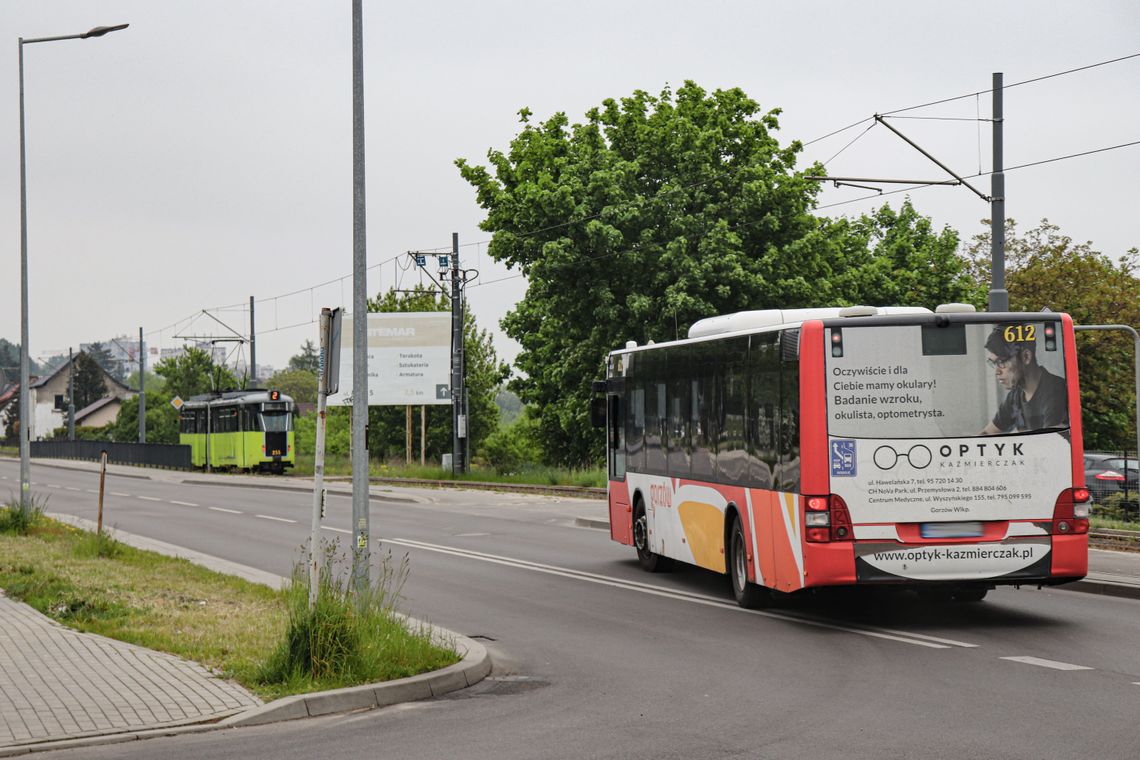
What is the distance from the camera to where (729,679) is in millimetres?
10047

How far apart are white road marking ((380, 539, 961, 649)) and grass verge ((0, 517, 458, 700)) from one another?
2959 millimetres

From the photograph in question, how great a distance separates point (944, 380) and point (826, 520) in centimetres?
156

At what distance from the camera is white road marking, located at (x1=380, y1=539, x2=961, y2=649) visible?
12047 mm

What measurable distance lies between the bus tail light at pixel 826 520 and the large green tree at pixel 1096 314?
3846 cm

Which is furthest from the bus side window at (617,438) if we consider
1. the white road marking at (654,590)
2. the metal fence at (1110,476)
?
the metal fence at (1110,476)

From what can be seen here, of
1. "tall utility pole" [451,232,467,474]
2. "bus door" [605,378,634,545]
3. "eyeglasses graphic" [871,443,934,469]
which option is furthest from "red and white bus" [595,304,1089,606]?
"tall utility pole" [451,232,467,474]

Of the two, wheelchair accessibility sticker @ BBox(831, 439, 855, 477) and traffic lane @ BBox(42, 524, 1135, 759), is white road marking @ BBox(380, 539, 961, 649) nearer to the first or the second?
traffic lane @ BBox(42, 524, 1135, 759)

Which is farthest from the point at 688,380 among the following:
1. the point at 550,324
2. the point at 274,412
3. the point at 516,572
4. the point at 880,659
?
the point at 274,412

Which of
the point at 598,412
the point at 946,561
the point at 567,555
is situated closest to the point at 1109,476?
the point at 567,555

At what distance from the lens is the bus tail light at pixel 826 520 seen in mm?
12219

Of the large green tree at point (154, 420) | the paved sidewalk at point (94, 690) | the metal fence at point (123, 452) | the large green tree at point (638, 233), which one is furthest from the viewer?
the large green tree at point (154, 420)

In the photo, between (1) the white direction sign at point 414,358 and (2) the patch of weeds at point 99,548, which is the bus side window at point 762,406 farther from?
(1) the white direction sign at point 414,358

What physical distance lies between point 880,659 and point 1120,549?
1018 centimetres

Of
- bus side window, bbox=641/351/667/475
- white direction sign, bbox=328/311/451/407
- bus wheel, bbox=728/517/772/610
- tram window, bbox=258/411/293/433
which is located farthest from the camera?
tram window, bbox=258/411/293/433
